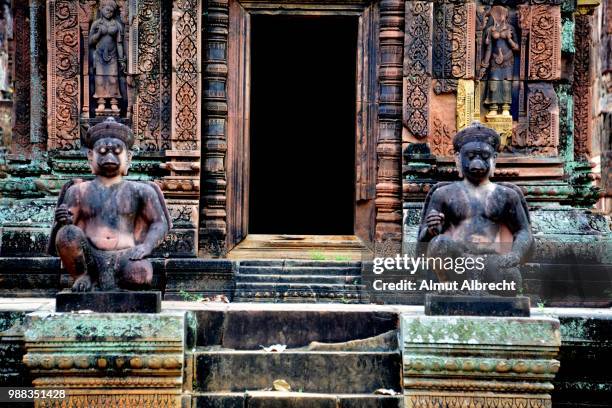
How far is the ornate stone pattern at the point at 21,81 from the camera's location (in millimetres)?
11977

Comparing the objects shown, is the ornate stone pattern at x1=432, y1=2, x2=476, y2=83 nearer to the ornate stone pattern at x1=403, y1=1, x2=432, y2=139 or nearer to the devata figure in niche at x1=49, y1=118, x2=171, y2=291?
the ornate stone pattern at x1=403, y1=1, x2=432, y2=139

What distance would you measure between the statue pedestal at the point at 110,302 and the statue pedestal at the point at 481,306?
2.20 metres

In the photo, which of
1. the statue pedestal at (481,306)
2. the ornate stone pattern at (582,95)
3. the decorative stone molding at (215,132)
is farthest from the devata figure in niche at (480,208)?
the ornate stone pattern at (582,95)

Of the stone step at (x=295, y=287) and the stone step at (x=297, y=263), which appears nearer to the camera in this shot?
the stone step at (x=295, y=287)

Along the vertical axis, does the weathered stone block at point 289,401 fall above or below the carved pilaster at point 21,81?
below

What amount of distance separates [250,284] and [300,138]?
813cm

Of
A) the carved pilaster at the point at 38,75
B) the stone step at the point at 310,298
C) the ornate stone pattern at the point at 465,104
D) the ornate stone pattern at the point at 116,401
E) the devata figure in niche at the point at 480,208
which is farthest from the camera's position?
the carved pilaster at the point at 38,75

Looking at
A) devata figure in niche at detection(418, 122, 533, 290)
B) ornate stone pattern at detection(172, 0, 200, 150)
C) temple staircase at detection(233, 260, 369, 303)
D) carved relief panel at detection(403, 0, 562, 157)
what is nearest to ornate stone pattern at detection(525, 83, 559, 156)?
carved relief panel at detection(403, 0, 562, 157)

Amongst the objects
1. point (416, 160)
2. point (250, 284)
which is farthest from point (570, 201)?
point (250, 284)

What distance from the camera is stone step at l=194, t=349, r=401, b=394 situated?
7207 mm

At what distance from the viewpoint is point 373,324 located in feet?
25.8

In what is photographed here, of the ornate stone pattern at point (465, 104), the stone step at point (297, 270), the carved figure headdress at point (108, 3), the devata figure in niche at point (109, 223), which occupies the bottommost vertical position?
the stone step at point (297, 270)

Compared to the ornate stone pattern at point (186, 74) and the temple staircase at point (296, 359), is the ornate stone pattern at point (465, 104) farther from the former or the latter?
the temple staircase at point (296, 359)

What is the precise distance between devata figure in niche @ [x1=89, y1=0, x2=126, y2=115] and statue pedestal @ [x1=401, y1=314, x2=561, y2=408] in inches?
241
